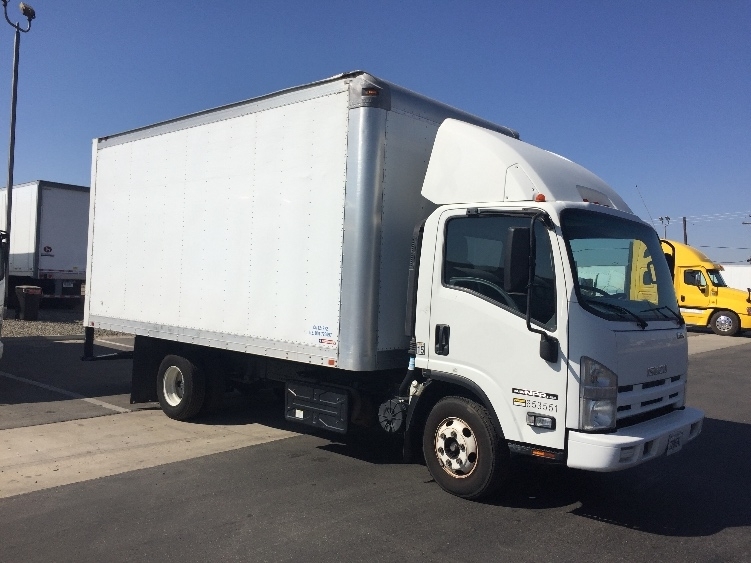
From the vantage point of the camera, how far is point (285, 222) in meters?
6.59

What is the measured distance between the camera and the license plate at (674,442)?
5.18 metres

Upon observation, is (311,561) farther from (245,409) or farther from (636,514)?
(245,409)

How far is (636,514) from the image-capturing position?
5.37 metres

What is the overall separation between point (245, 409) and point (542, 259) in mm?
5691

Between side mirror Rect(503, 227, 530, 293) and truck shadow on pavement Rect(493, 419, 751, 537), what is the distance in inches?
71.0

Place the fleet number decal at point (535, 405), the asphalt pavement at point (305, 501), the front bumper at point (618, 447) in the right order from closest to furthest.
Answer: the asphalt pavement at point (305, 501)
the front bumper at point (618, 447)
the fleet number decal at point (535, 405)

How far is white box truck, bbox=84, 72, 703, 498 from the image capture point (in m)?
4.93

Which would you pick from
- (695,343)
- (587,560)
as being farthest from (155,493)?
(695,343)

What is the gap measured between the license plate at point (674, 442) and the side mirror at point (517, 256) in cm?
177

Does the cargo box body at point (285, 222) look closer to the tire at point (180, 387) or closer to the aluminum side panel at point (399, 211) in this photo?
the aluminum side panel at point (399, 211)

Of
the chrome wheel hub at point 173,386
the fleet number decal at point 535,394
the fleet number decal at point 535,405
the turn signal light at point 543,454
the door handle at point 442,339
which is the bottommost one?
the chrome wheel hub at point 173,386

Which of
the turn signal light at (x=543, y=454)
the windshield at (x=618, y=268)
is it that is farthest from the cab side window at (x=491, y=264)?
the turn signal light at (x=543, y=454)

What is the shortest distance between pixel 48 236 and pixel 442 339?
62.7 feet

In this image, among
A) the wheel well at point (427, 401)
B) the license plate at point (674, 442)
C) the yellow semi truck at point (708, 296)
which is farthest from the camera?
the yellow semi truck at point (708, 296)
